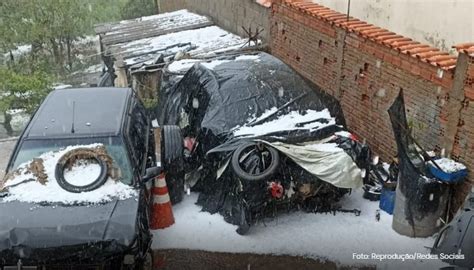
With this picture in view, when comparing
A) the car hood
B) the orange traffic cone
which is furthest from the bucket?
the car hood

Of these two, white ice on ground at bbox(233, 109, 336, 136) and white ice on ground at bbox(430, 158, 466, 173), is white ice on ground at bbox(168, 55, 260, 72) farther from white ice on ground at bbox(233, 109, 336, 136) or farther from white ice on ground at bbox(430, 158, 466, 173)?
white ice on ground at bbox(430, 158, 466, 173)

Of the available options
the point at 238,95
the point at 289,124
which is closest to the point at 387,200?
the point at 289,124

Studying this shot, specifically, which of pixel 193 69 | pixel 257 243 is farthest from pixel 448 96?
pixel 193 69

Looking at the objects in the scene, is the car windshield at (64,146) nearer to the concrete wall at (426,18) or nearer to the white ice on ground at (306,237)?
the white ice on ground at (306,237)

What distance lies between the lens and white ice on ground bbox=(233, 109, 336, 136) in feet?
23.1

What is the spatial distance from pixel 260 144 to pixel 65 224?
2.50 m

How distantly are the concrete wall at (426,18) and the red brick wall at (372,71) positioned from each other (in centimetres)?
22

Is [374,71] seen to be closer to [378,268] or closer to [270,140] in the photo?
[270,140]

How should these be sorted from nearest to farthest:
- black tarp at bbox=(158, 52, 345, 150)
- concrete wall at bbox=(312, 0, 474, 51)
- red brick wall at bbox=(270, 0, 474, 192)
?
red brick wall at bbox=(270, 0, 474, 192) < concrete wall at bbox=(312, 0, 474, 51) < black tarp at bbox=(158, 52, 345, 150)

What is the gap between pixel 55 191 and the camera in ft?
19.1

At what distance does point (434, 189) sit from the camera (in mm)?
6285

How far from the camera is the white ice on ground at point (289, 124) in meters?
7.05

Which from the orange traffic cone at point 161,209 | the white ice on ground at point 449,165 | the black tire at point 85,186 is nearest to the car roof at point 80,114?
the black tire at point 85,186

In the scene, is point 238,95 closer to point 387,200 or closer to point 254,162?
point 254,162
